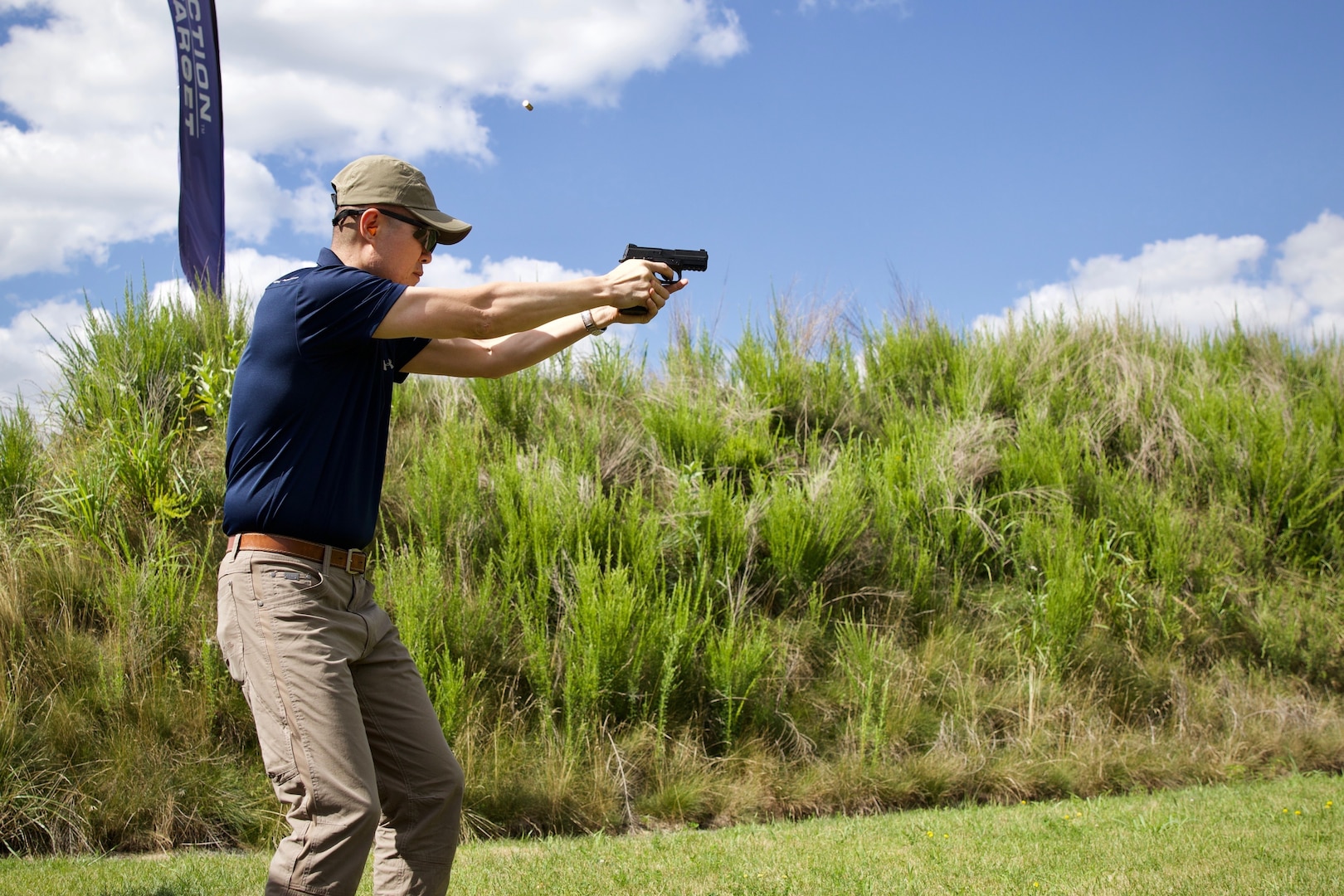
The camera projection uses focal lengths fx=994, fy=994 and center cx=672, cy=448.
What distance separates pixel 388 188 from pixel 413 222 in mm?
137

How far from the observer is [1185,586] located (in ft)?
26.9

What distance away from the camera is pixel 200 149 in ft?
30.0

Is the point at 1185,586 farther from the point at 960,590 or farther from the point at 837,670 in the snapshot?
the point at 837,670

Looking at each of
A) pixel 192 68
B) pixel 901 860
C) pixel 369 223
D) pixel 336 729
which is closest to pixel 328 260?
pixel 369 223

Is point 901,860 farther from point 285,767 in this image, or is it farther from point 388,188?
point 388,188

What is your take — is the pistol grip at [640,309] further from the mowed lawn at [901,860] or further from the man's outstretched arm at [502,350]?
the mowed lawn at [901,860]

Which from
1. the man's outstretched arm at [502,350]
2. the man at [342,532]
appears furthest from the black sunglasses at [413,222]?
the man's outstretched arm at [502,350]

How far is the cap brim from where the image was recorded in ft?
10.4

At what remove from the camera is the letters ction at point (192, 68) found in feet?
29.9

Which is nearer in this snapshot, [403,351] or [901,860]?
[403,351]

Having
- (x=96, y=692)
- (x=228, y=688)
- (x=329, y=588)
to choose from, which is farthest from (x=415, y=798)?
(x=96, y=692)

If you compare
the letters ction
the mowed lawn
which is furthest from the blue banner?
the mowed lawn

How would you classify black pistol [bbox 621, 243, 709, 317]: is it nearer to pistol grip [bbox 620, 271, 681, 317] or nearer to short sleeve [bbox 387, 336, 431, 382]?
pistol grip [bbox 620, 271, 681, 317]

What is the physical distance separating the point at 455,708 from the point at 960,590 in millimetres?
4084
